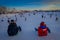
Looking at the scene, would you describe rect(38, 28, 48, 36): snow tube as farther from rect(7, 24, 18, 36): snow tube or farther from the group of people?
rect(7, 24, 18, 36): snow tube

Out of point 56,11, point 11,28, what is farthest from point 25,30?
point 56,11

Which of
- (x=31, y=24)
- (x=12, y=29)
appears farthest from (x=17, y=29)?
(x=31, y=24)

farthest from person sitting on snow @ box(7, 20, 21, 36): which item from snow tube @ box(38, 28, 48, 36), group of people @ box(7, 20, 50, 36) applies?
snow tube @ box(38, 28, 48, 36)

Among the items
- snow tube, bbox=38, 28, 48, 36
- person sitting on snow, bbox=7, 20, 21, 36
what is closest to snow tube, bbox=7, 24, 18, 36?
person sitting on snow, bbox=7, 20, 21, 36

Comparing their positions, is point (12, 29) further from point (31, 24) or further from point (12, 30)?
point (31, 24)

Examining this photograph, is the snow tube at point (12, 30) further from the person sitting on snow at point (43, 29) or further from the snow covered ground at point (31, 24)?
the person sitting on snow at point (43, 29)

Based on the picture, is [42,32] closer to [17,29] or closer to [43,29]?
[43,29]

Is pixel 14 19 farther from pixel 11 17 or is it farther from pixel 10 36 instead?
pixel 10 36

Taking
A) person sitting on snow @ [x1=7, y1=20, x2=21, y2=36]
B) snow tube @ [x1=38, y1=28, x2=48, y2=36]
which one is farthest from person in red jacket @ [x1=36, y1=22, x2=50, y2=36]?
person sitting on snow @ [x1=7, y1=20, x2=21, y2=36]

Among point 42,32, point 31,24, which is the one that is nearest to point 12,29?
point 31,24

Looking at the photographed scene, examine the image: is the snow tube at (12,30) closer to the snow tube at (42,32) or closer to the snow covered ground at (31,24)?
the snow covered ground at (31,24)

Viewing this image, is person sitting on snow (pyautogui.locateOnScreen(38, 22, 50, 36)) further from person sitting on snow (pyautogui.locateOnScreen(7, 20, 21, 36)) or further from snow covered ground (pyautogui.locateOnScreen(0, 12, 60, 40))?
person sitting on snow (pyautogui.locateOnScreen(7, 20, 21, 36))

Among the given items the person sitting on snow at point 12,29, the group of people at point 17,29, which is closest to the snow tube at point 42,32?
the group of people at point 17,29

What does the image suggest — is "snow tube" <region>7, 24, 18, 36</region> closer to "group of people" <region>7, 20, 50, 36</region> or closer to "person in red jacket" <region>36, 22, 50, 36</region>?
"group of people" <region>7, 20, 50, 36</region>
